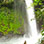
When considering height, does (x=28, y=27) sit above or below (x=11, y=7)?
below

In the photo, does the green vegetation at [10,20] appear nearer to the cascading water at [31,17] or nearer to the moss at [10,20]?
the moss at [10,20]

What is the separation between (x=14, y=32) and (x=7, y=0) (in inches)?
24.2

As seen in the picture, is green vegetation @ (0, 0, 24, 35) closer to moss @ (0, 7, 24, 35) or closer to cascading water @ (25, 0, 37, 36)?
moss @ (0, 7, 24, 35)

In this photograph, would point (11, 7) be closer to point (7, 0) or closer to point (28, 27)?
point (7, 0)

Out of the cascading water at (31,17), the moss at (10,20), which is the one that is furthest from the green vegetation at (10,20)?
the cascading water at (31,17)

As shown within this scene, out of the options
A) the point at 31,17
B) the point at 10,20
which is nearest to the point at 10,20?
the point at 10,20

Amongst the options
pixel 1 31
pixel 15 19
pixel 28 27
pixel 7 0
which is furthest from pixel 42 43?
pixel 7 0

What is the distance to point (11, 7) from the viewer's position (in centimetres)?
197

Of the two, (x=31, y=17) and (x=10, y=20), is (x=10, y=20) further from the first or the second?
(x=31, y=17)

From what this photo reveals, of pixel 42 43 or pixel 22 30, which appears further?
pixel 22 30

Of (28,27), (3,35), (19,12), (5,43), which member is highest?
(19,12)

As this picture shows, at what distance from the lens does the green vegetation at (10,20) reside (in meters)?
1.93

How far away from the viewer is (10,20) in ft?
6.37

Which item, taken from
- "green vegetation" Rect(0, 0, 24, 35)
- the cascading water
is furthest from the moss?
the cascading water
